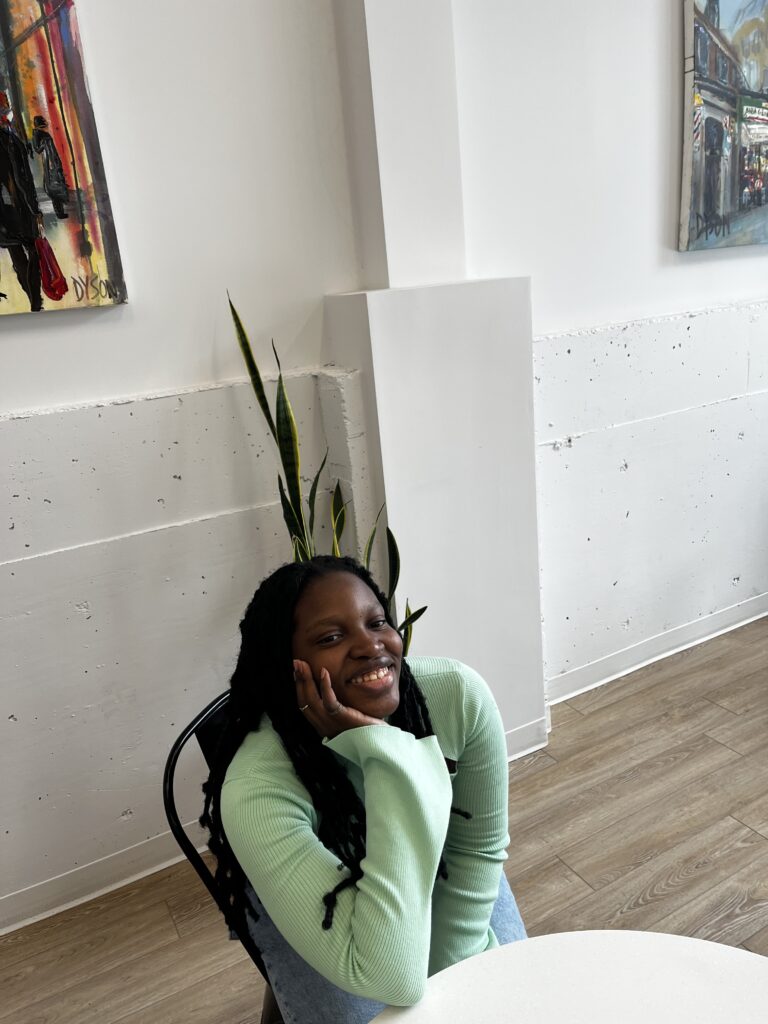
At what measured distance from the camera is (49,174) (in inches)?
69.8

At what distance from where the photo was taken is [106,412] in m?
1.96

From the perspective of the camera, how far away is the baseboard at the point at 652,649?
2895 millimetres

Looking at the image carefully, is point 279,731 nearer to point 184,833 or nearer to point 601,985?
point 184,833

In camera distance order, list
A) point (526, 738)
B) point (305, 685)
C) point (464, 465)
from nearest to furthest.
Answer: point (305, 685) → point (464, 465) → point (526, 738)

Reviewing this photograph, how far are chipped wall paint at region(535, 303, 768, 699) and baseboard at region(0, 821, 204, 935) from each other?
4.58 ft

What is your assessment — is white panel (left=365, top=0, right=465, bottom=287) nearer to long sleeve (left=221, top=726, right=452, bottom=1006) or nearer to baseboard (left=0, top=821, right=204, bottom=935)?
long sleeve (left=221, top=726, right=452, bottom=1006)

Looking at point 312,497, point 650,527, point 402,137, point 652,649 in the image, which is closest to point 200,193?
point 402,137

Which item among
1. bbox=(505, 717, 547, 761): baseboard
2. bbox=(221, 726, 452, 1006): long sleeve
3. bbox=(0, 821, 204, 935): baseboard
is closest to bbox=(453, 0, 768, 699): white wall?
bbox=(505, 717, 547, 761): baseboard

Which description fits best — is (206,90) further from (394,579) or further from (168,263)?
(394,579)

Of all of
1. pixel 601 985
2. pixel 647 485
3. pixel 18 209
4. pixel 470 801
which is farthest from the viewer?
pixel 647 485

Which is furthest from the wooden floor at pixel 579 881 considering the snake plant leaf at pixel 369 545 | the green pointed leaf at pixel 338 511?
the green pointed leaf at pixel 338 511

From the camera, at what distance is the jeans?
1.13 meters

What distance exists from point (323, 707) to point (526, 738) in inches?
66.0

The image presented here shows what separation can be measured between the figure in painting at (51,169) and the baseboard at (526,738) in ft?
6.49
